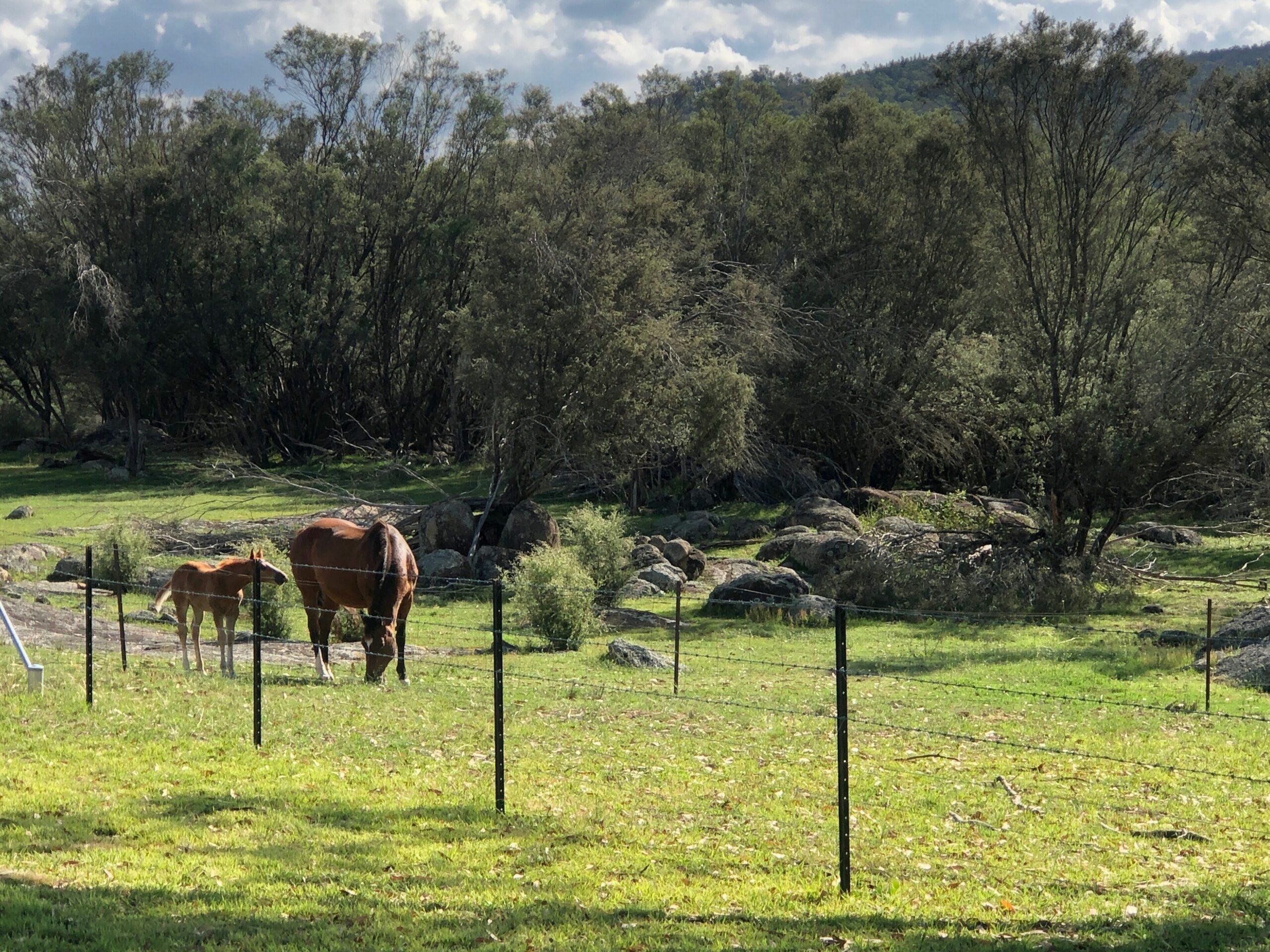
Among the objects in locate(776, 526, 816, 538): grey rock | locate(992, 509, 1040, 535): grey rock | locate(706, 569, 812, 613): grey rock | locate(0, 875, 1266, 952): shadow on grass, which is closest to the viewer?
locate(0, 875, 1266, 952): shadow on grass

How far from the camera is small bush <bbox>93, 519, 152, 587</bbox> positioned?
78.4 ft

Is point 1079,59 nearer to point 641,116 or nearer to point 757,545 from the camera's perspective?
point 757,545

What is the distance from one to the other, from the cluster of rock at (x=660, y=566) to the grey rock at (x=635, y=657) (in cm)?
718

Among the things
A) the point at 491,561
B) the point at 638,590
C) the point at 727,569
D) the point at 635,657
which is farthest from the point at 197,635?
the point at 727,569

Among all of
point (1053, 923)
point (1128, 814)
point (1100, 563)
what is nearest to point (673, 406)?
point (1100, 563)

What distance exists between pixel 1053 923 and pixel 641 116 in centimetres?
4361

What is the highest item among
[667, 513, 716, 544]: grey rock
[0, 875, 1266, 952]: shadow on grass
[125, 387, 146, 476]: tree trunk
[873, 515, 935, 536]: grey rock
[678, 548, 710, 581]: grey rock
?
[125, 387, 146, 476]: tree trunk

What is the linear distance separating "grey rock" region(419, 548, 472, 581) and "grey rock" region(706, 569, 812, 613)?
6282mm

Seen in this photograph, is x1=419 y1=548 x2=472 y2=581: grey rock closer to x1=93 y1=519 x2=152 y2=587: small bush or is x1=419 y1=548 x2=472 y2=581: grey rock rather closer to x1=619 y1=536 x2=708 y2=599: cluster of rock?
x1=619 y1=536 x2=708 y2=599: cluster of rock

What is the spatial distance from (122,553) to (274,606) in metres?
7.23

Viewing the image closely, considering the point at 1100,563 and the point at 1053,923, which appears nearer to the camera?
the point at 1053,923

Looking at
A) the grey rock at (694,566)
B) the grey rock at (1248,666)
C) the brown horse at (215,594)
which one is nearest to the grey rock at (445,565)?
the grey rock at (694,566)

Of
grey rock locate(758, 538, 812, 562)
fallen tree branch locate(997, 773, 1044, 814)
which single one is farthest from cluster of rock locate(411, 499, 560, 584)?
fallen tree branch locate(997, 773, 1044, 814)

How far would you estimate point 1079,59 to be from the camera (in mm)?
28469
